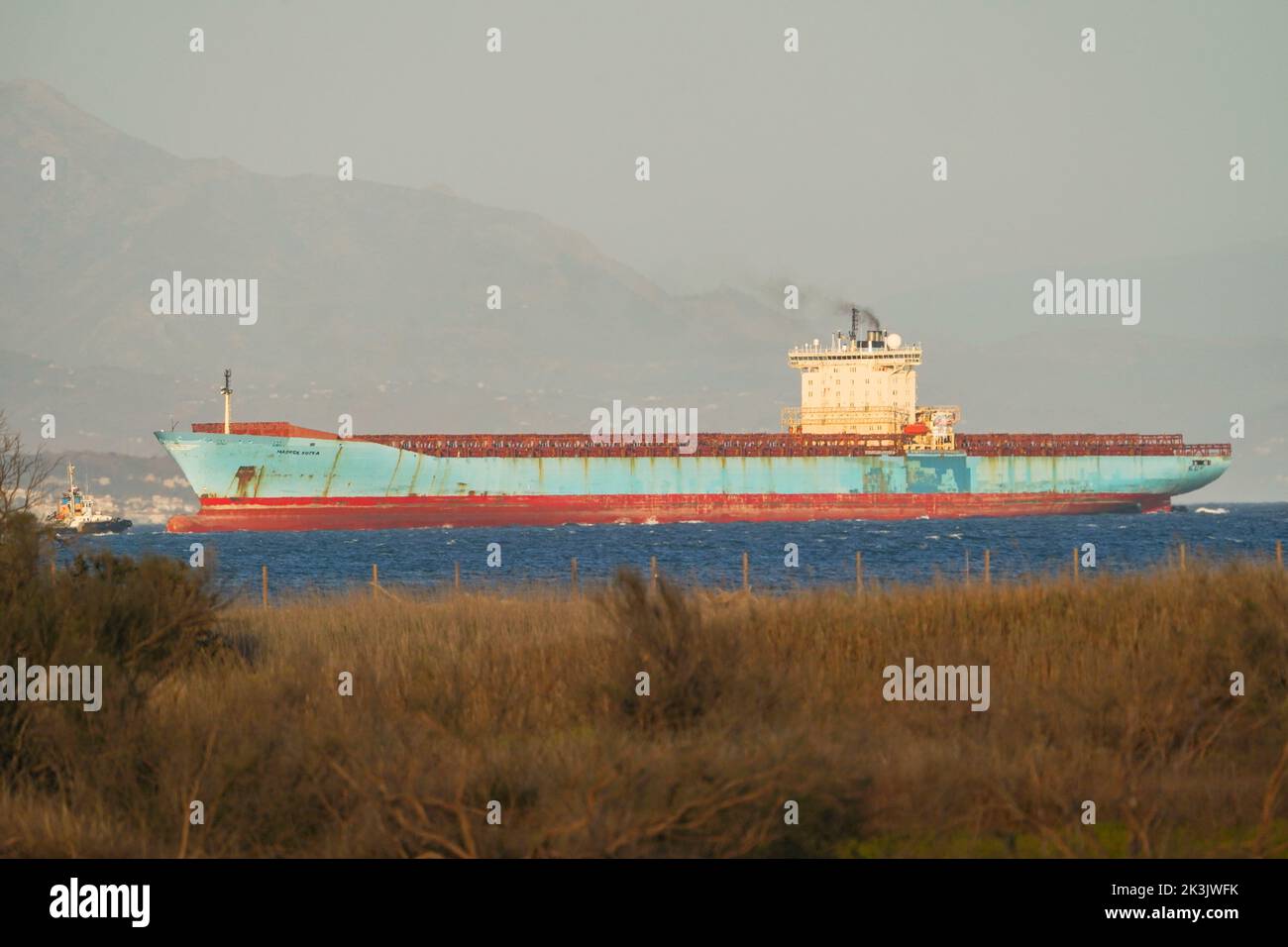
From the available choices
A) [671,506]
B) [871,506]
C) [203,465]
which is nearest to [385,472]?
[203,465]

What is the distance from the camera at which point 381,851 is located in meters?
8.43

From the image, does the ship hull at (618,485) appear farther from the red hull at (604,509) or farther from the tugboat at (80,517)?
the tugboat at (80,517)

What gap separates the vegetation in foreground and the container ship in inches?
1766

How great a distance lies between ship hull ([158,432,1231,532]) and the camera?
196ft

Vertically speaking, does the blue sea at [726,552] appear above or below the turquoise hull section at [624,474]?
below

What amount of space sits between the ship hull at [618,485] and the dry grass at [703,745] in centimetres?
4551

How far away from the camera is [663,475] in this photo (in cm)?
6481

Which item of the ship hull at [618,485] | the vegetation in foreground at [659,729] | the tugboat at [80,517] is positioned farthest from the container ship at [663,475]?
the vegetation in foreground at [659,729]

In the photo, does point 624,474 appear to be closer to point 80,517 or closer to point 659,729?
point 80,517

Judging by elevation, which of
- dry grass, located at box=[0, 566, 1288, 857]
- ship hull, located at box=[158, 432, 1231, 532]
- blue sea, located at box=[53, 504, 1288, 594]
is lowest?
blue sea, located at box=[53, 504, 1288, 594]

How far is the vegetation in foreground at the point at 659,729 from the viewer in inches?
350

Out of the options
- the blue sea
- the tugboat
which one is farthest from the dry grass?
the tugboat

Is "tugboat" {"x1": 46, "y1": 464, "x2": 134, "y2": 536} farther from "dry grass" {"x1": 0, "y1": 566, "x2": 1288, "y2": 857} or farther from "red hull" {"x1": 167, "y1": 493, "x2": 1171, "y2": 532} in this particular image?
"dry grass" {"x1": 0, "y1": 566, "x2": 1288, "y2": 857}
